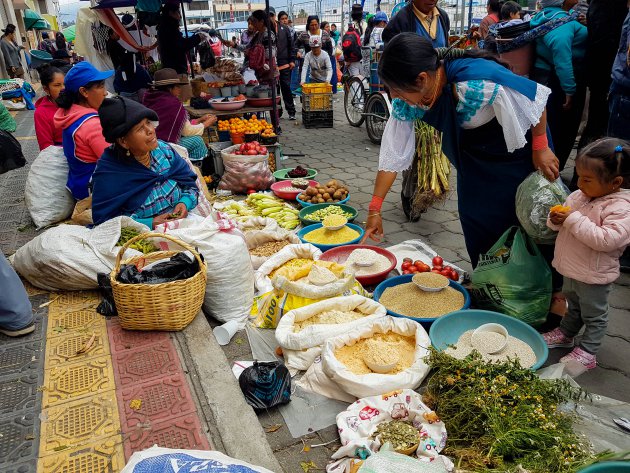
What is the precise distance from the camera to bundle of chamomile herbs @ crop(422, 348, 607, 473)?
69.1 inches

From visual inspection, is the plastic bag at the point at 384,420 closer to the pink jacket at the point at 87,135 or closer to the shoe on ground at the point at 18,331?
the shoe on ground at the point at 18,331

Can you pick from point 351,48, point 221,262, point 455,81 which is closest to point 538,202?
point 455,81

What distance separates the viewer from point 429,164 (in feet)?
14.1

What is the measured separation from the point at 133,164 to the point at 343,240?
1814mm

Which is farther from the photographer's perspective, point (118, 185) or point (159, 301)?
point (118, 185)

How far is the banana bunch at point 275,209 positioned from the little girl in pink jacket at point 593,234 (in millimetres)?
2680

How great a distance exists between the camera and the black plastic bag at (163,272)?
8.80 feet

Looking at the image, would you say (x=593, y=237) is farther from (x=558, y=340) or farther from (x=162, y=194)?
(x=162, y=194)

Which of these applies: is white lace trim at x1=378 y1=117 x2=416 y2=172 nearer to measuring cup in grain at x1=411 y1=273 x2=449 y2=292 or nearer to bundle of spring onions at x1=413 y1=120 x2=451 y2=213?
measuring cup in grain at x1=411 y1=273 x2=449 y2=292

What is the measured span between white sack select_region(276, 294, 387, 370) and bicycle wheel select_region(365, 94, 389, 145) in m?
4.79

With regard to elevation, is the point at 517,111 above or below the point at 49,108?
above

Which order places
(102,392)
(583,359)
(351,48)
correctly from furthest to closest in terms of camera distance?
(351,48), (583,359), (102,392)

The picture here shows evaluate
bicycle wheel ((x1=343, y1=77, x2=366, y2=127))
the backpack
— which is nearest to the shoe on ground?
bicycle wheel ((x1=343, y1=77, x2=366, y2=127))

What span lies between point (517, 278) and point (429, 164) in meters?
1.82
